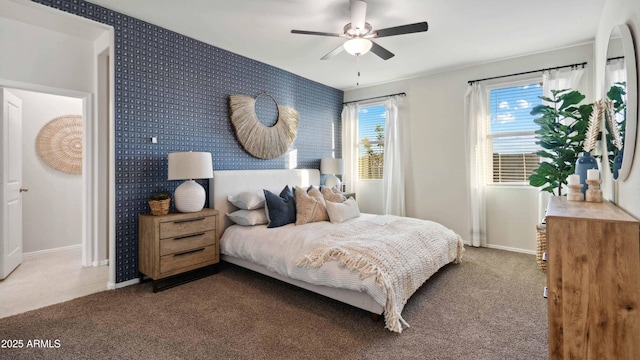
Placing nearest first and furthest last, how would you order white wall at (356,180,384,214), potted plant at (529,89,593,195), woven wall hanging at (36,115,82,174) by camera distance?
potted plant at (529,89,593,195), woven wall hanging at (36,115,82,174), white wall at (356,180,384,214)

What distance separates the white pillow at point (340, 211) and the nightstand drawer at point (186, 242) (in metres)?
1.31

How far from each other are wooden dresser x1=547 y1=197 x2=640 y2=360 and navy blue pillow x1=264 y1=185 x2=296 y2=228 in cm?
245

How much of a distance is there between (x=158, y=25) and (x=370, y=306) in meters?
3.43

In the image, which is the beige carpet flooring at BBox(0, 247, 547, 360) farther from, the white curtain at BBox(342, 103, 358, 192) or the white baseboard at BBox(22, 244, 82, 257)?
the white curtain at BBox(342, 103, 358, 192)

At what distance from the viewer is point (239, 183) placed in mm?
3795

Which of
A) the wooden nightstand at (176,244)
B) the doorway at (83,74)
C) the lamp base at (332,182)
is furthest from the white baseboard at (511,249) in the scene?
the doorway at (83,74)

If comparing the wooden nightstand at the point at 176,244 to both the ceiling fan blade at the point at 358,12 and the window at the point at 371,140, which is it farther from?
the window at the point at 371,140

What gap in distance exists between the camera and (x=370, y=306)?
7.26 feet

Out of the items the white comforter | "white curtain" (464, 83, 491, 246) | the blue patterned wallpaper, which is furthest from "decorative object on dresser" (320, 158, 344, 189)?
"white curtain" (464, 83, 491, 246)

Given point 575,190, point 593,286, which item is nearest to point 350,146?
point 575,190

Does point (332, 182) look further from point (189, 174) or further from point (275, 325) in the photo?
point (275, 325)

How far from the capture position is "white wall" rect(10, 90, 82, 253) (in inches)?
161

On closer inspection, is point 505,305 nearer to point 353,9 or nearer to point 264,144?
point 353,9

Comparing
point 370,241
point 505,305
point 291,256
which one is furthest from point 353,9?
point 505,305
